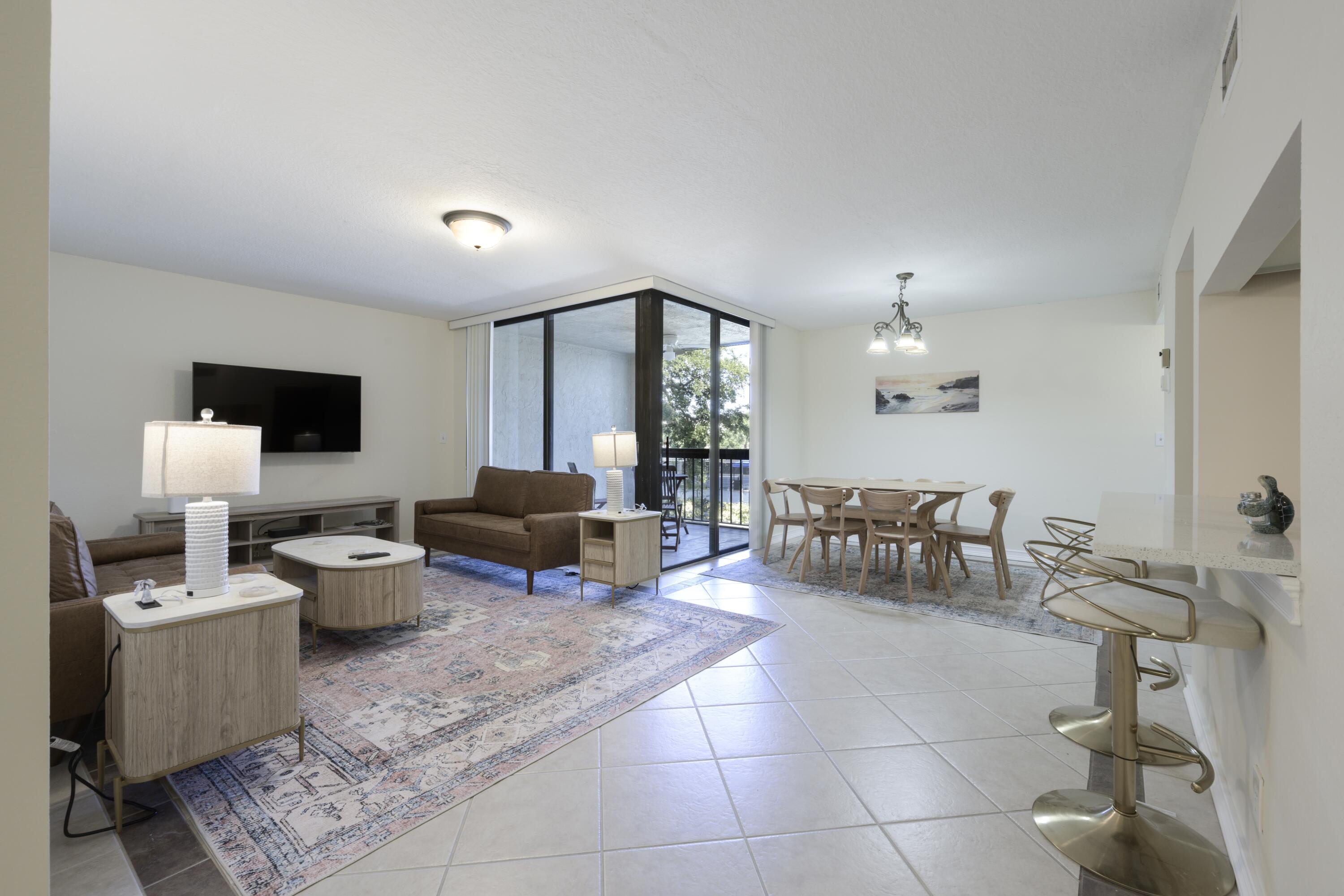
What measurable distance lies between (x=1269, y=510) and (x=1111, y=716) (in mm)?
969

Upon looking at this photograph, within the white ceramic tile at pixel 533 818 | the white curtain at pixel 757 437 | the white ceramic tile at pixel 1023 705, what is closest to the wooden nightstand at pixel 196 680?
the white ceramic tile at pixel 533 818

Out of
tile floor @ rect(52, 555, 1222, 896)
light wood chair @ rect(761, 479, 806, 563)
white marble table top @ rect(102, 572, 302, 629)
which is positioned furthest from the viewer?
light wood chair @ rect(761, 479, 806, 563)

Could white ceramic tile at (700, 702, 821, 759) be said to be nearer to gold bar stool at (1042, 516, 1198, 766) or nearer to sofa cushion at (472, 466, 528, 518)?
gold bar stool at (1042, 516, 1198, 766)

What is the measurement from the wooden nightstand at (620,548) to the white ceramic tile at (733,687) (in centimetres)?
135

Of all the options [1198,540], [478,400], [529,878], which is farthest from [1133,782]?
[478,400]

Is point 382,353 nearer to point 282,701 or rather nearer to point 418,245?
point 418,245

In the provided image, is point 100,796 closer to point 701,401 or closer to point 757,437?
point 701,401

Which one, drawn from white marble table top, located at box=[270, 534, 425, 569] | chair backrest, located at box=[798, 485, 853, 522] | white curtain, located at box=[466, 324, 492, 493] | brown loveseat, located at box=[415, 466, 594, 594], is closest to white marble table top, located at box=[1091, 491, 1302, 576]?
chair backrest, located at box=[798, 485, 853, 522]

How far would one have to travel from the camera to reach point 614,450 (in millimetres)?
4305

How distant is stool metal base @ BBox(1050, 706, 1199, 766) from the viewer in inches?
79.1

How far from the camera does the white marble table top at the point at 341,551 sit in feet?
10.9

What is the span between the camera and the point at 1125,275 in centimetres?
471

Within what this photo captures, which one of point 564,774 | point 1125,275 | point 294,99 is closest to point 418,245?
point 294,99

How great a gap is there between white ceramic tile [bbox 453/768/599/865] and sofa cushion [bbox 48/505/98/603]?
1.72m
